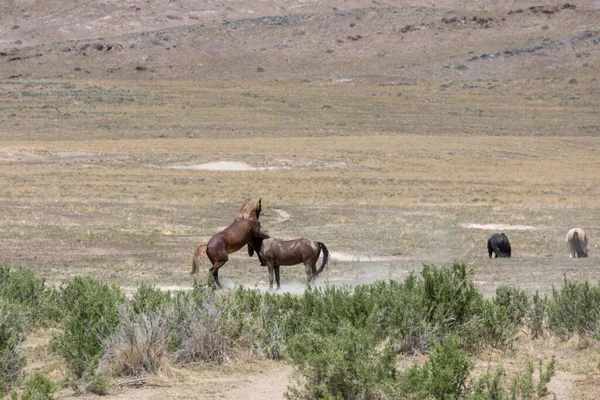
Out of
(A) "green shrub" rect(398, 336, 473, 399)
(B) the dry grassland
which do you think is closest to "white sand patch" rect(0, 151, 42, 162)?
(B) the dry grassland

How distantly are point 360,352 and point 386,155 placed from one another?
158 feet

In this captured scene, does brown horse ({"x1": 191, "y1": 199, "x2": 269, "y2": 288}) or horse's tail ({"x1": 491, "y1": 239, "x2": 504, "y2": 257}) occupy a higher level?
brown horse ({"x1": 191, "y1": 199, "x2": 269, "y2": 288})

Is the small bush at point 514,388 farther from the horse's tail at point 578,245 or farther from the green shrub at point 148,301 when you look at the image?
the horse's tail at point 578,245

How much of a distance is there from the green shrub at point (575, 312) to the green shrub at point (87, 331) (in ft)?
17.4

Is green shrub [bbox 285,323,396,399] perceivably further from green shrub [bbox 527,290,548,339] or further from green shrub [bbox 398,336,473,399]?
green shrub [bbox 527,290,548,339]

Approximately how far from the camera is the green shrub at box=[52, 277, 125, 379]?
9562 millimetres

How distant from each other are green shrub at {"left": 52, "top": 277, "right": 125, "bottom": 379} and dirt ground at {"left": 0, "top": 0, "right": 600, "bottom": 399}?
0.44 meters

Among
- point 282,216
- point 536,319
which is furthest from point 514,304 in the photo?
point 282,216

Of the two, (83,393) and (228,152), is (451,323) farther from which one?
(228,152)

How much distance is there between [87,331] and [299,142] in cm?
5104

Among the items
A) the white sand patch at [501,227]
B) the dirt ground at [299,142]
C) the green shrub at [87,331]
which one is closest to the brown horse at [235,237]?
the dirt ground at [299,142]

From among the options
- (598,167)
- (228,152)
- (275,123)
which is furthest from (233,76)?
(598,167)

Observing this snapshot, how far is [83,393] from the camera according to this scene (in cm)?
906

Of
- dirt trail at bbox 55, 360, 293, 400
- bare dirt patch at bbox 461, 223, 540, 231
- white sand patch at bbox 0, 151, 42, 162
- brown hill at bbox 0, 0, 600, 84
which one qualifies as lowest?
dirt trail at bbox 55, 360, 293, 400
